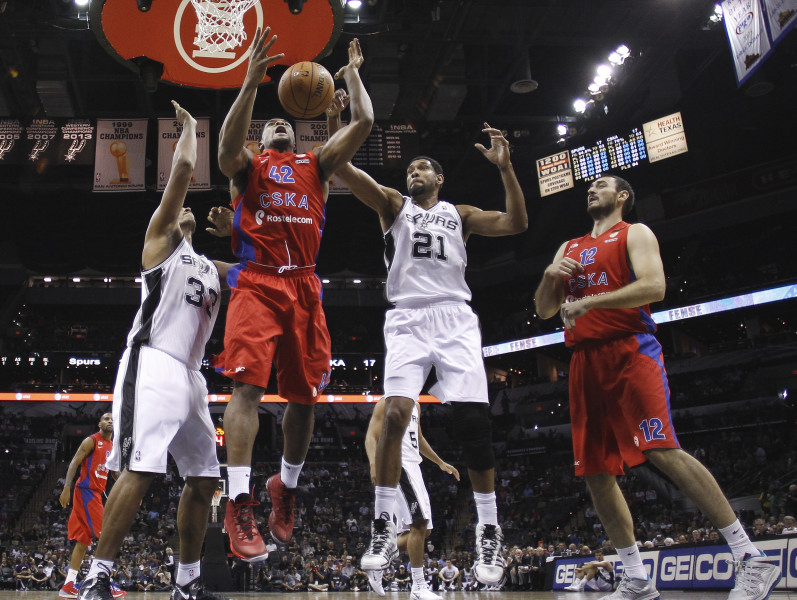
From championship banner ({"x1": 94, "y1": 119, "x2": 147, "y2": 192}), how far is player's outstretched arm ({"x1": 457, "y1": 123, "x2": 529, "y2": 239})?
35.9 ft

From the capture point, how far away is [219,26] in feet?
30.0

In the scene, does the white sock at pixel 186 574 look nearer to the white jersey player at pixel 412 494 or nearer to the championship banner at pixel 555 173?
the white jersey player at pixel 412 494

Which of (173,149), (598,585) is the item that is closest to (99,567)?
(598,585)

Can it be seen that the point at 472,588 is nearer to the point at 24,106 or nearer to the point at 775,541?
the point at 775,541

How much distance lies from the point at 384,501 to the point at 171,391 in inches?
56.8

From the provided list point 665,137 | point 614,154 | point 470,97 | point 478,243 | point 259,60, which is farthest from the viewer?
point 478,243

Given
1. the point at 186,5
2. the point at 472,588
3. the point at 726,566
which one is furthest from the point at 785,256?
the point at 186,5

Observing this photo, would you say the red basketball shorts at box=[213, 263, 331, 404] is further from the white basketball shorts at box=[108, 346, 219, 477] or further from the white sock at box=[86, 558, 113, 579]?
the white sock at box=[86, 558, 113, 579]

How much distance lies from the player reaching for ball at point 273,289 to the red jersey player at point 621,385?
1.59 metres

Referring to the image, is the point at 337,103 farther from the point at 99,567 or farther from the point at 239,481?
the point at 99,567

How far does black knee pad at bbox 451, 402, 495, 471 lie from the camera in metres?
4.47

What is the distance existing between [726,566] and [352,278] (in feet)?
82.6

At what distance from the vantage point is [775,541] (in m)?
7.51

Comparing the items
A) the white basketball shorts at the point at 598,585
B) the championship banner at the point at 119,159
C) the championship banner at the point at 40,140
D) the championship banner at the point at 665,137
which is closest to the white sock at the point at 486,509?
the white basketball shorts at the point at 598,585
